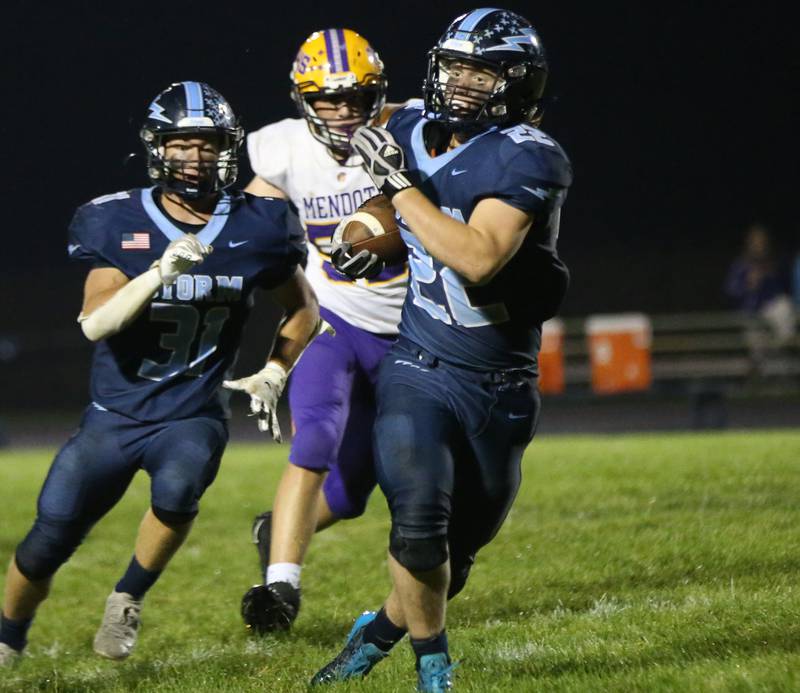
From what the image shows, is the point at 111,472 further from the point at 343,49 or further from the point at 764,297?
the point at 764,297

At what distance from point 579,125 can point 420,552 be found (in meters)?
16.3

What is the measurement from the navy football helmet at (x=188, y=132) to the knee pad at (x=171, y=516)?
964 mm

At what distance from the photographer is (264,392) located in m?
4.21

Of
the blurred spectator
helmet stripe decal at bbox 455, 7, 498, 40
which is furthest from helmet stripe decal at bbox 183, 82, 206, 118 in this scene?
the blurred spectator

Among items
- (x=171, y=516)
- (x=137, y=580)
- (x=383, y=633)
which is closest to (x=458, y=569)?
(x=383, y=633)

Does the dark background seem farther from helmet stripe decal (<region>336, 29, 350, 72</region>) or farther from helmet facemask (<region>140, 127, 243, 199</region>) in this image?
helmet facemask (<region>140, 127, 243, 199</region>)

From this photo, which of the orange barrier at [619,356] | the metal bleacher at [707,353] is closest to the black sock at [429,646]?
the orange barrier at [619,356]

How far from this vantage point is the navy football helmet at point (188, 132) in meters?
4.23

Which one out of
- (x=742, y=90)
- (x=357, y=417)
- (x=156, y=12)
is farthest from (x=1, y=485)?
(x=742, y=90)

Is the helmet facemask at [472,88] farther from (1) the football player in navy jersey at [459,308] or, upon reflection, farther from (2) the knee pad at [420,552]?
(2) the knee pad at [420,552]

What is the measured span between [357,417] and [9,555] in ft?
9.09

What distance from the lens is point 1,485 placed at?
31.5 ft

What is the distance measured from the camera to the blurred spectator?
1397 centimetres

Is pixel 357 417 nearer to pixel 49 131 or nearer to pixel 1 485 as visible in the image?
pixel 1 485
